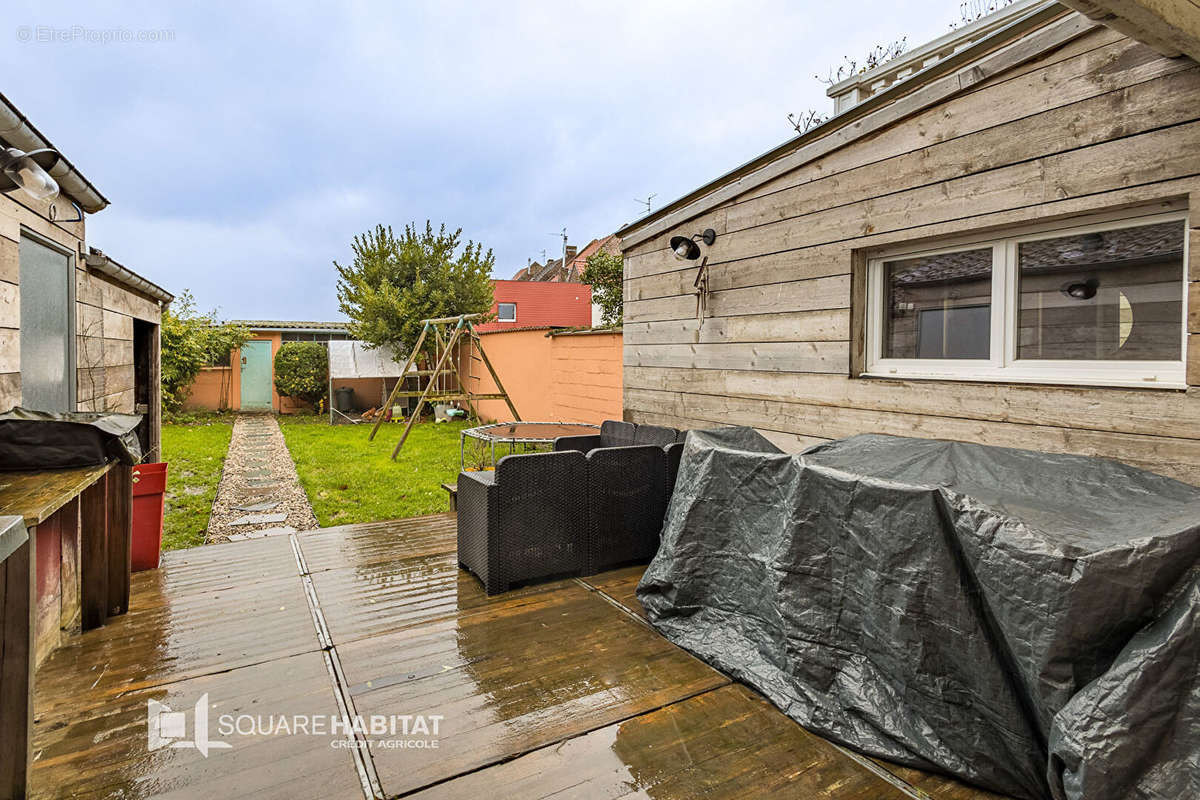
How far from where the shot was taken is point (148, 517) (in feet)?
12.2

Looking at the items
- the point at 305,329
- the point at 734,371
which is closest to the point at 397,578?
the point at 734,371

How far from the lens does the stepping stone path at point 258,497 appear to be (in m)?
4.94

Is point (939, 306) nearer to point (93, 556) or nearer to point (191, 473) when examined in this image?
point (93, 556)

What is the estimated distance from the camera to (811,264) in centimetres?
345

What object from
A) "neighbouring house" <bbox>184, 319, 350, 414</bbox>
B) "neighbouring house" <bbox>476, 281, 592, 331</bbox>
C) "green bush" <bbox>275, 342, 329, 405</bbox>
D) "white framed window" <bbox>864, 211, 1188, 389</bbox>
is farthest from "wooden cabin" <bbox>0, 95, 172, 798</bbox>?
"neighbouring house" <bbox>476, 281, 592, 331</bbox>

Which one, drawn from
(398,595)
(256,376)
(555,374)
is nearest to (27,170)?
(398,595)

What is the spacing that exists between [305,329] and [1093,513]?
18.6m

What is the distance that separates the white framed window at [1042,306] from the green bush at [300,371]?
1381 centimetres

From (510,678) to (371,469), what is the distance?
5.76 metres

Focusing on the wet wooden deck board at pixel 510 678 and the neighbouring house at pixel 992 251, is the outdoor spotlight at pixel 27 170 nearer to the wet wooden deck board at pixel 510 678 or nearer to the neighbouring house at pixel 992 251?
the wet wooden deck board at pixel 510 678

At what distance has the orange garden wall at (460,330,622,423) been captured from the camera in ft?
25.9

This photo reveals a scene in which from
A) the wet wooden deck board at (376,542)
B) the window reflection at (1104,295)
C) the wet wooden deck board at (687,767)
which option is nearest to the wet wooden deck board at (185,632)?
the wet wooden deck board at (376,542)

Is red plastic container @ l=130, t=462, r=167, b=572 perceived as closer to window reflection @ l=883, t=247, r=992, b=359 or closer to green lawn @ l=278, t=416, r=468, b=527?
green lawn @ l=278, t=416, r=468, b=527

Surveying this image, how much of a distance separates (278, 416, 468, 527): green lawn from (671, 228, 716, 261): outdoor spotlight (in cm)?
311
